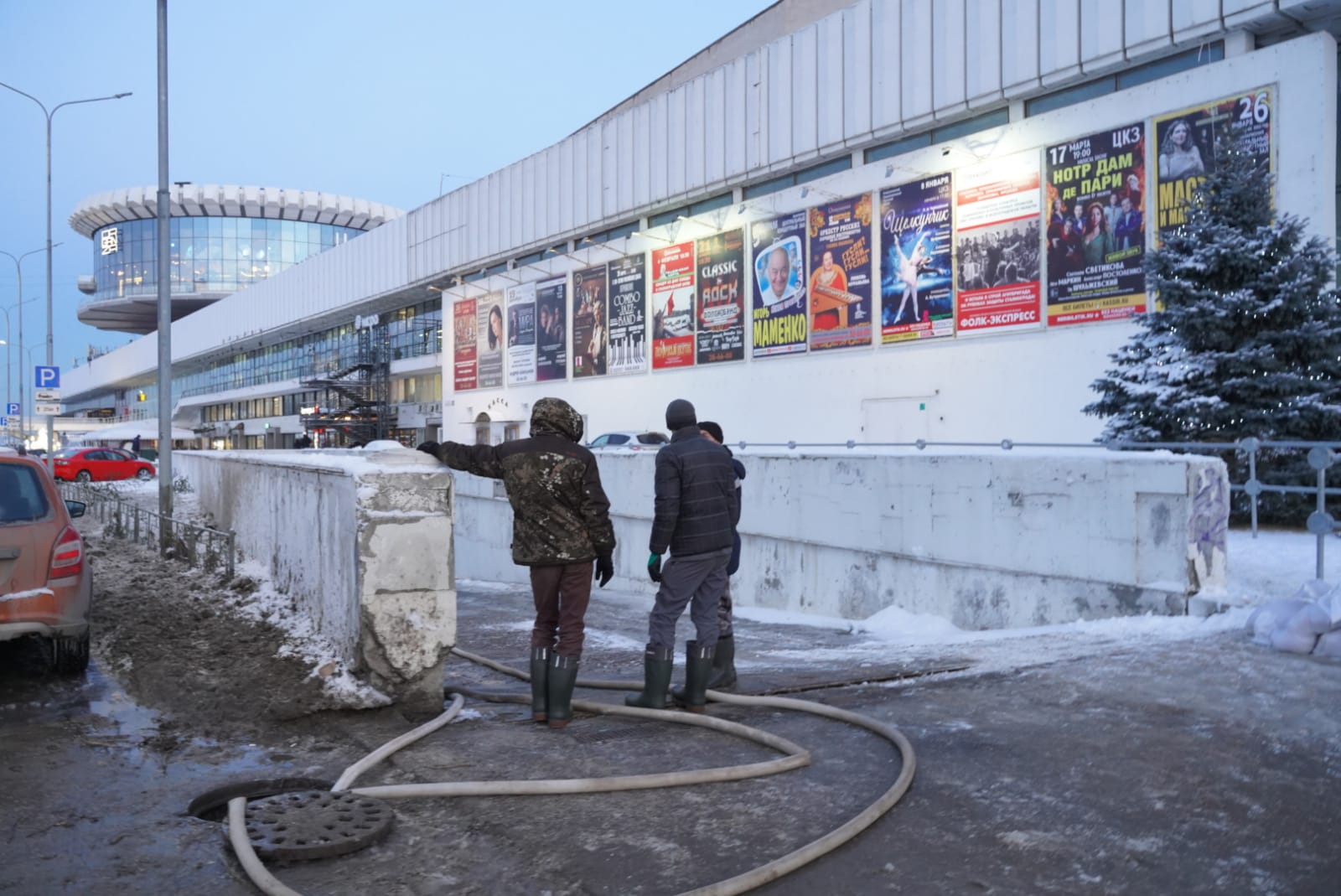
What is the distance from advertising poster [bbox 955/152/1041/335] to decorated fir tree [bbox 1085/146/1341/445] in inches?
373

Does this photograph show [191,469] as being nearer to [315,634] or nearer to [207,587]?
[207,587]

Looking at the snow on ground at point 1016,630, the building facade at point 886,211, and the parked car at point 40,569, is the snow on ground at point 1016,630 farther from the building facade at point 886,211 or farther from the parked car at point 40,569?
the building facade at point 886,211

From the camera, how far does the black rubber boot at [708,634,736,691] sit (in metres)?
6.45

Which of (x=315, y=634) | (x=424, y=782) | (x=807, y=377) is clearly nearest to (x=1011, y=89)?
(x=807, y=377)

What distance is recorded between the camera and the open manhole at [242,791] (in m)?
4.30

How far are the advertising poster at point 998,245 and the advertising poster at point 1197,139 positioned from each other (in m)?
2.94

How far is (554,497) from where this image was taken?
557 centimetres

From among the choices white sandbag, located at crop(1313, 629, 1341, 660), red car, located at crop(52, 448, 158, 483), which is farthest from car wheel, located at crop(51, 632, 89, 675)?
red car, located at crop(52, 448, 158, 483)

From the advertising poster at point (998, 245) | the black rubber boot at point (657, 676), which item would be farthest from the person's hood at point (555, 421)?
the advertising poster at point (998, 245)

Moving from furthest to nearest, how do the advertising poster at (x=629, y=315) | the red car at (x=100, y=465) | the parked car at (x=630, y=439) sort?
1. the red car at (x=100, y=465)
2. the advertising poster at (x=629, y=315)
3. the parked car at (x=630, y=439)

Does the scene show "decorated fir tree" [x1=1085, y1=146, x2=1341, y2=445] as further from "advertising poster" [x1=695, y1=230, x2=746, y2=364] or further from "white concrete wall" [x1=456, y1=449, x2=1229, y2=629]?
"advertising poster" [x1=695, y1=230, x2=746, y2=364]

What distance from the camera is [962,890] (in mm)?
3316

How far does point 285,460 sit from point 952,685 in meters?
6.16

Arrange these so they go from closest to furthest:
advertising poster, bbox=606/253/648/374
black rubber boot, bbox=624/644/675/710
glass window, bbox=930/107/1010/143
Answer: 1. black rubber boot, bbox=624/644/675/710
2. glass window, bbox=930/107/1010/143
3. advertising poster, bbox=606/253/648/374
